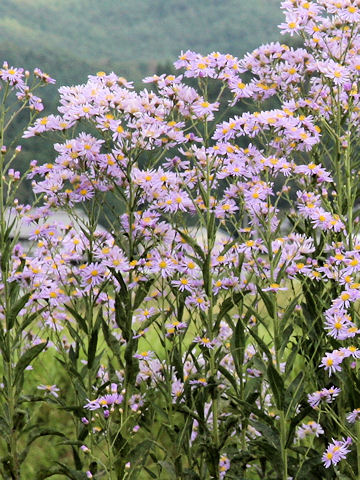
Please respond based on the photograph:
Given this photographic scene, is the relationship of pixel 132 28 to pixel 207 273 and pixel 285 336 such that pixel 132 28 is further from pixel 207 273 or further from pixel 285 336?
pixel 285 336

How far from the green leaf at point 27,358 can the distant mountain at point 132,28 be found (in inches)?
2951

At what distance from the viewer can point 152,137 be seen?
120 inches

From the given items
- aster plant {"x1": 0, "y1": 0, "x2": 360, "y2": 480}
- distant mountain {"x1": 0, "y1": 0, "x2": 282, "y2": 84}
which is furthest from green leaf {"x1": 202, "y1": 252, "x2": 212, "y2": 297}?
distant mountain {"x1": 0, "y1": 0, "x2": 282, "y2": 84}

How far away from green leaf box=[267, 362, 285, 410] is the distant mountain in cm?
7545

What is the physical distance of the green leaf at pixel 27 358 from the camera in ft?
10.2

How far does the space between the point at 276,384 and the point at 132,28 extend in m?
102

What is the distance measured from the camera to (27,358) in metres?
3.15

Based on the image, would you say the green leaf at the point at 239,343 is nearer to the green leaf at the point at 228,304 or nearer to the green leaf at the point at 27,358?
the green leaf at the point at 228,304

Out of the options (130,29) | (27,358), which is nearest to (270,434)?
(27,358)

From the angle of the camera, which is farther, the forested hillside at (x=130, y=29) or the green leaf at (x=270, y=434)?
the forested hillside at (x=130, y=29)

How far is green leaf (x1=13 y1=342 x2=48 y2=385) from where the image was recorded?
10.2 ft

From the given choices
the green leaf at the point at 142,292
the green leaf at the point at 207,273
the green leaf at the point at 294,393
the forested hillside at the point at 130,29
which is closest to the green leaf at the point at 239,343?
the green leaf at the point at 207,273

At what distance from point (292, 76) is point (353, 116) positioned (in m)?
0.34

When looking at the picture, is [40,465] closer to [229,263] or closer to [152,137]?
[229,263]
